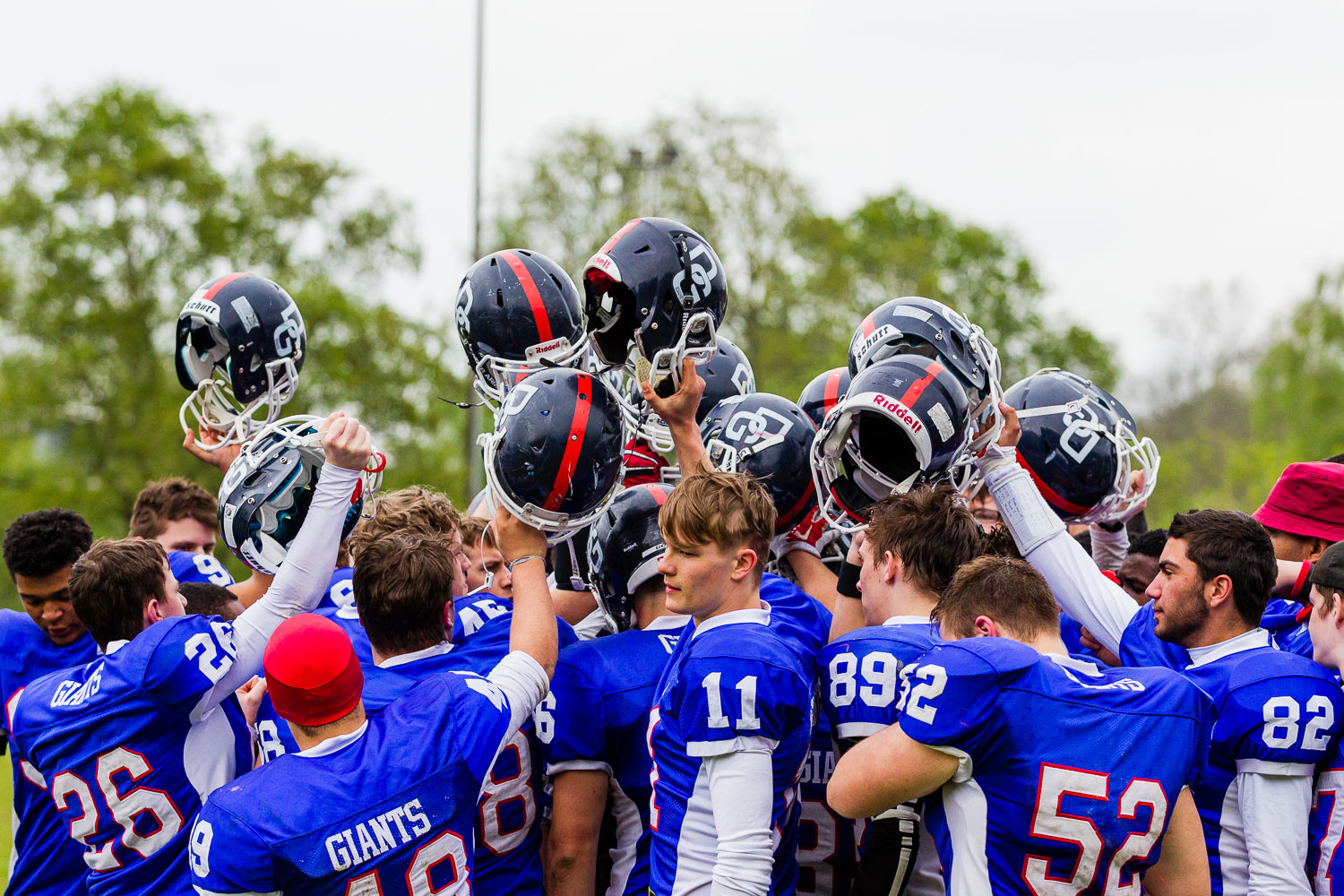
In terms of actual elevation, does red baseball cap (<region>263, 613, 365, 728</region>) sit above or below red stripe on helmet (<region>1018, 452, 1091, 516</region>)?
below

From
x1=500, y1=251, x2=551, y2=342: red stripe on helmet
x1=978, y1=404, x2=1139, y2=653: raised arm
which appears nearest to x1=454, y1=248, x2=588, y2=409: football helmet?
x1=500, y1=251, x2=551, y2=342: red stripe on helmet

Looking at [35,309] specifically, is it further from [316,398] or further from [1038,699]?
[1038,699]

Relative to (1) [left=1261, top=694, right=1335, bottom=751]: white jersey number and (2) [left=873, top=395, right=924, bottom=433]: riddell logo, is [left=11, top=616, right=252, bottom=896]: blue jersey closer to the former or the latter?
(2) [left=873, top=395, right=924, bottom=433]: riddell logo

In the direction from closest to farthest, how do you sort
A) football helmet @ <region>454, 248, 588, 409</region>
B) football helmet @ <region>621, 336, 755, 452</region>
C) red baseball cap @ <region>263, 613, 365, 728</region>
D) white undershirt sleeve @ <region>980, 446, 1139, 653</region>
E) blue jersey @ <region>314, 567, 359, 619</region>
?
red baseball cap @ <region>263, 613, 365, 728</region> → white undershirt sleeve @ <region>980, 446, 1139, 653</region> → football helmet @ <region>454, 248, 588, 409</region> → football helmet @ <region>621, 336, 755, 452</region> → blue jersey @ <region>314, 567, 359, 619</region>

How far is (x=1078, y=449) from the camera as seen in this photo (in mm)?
4238

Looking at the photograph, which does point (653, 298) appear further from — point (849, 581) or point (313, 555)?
point (313, 555)

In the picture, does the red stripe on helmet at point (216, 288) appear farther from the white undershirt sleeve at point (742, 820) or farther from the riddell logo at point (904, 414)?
the white undershirt sleeve at point (742, 820)

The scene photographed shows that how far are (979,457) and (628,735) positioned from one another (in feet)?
5.01

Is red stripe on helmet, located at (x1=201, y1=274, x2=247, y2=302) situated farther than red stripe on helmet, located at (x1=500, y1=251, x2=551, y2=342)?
Yes

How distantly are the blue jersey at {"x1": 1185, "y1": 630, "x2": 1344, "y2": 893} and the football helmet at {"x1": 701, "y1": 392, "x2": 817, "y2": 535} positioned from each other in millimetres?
1507

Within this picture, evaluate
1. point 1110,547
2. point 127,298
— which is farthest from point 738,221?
point 1110,547

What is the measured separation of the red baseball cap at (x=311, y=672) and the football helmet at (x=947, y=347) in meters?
2.07

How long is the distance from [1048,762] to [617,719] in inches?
51.5

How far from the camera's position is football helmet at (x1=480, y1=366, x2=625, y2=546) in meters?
3.46
